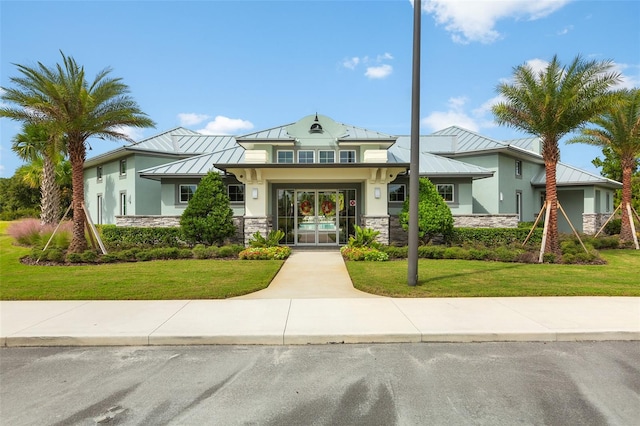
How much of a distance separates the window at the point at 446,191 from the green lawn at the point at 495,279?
7406 mm

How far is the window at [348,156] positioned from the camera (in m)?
20.1

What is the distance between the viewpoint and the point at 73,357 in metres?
5.21

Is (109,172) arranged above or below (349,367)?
above

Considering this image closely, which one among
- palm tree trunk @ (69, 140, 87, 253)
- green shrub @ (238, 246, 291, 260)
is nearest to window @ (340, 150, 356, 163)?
green shrub @ (238, 246, 291, 260)

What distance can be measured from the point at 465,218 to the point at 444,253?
235 inches

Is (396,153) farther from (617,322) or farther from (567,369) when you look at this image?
(567,369)

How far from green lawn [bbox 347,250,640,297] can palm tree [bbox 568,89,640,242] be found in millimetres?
7027

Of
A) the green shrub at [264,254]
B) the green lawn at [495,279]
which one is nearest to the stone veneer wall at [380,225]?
the green lawn at [495,279]

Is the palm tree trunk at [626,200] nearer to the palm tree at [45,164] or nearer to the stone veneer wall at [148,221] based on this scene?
the stone veneer wall at [148,221]

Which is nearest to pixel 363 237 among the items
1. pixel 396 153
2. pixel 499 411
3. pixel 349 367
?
pixel 396 153

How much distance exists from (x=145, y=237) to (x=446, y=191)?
15550mm

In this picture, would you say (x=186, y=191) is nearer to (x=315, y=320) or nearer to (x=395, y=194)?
(x=395, y=194)

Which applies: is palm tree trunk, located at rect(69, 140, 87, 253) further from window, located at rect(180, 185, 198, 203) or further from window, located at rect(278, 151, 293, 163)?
window, located at rect(278, 151, 293, 163)

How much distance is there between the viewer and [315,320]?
652 centimetres
